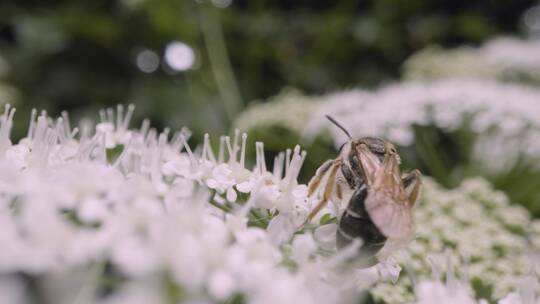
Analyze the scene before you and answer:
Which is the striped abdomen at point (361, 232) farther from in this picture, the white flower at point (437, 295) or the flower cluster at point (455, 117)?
the flower cluster at point (455, 117)

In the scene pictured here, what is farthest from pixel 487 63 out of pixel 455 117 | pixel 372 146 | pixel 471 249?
pixel 372 146

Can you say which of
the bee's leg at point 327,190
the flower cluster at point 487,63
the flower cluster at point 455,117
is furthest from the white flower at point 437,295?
the flower cluster at point 487,63

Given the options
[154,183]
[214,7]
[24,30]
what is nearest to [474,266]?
[154,183]

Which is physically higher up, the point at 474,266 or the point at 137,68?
the point at 137,68

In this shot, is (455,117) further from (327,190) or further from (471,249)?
(327,190)

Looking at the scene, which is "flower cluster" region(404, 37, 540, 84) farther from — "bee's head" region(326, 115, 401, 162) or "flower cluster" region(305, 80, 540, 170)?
"bee's head" region(326, 115, 401, 162)

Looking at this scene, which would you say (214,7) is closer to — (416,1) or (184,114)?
(184,114)

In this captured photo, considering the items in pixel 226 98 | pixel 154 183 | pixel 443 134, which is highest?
pixel 154 183
